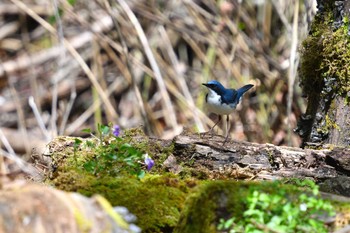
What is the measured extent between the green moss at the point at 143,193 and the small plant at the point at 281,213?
723 millimetres

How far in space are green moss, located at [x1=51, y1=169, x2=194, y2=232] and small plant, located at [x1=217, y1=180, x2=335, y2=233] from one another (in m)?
0.72

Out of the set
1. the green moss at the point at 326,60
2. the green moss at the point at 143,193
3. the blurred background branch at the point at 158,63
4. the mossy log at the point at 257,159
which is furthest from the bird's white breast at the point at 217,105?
the green moss at the point at 143,193

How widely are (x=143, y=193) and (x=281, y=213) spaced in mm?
1063

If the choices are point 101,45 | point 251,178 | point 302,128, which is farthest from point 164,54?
point 251,178

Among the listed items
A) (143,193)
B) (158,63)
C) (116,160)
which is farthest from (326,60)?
(158,63)

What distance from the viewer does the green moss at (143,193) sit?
3.37m

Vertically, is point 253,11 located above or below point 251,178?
above

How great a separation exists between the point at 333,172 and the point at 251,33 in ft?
13.4

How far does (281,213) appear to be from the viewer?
259cm

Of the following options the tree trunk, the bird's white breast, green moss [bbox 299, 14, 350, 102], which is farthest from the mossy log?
the bird's white breast

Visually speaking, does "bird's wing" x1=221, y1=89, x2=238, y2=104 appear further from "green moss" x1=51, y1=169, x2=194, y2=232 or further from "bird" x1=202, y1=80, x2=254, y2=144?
"green moss" x1=51, y1=169, x2=194, y2=232

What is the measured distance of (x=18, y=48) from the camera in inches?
320

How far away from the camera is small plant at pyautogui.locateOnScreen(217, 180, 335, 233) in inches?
98.8

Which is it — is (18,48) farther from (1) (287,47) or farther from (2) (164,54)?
(1) (287,47)
